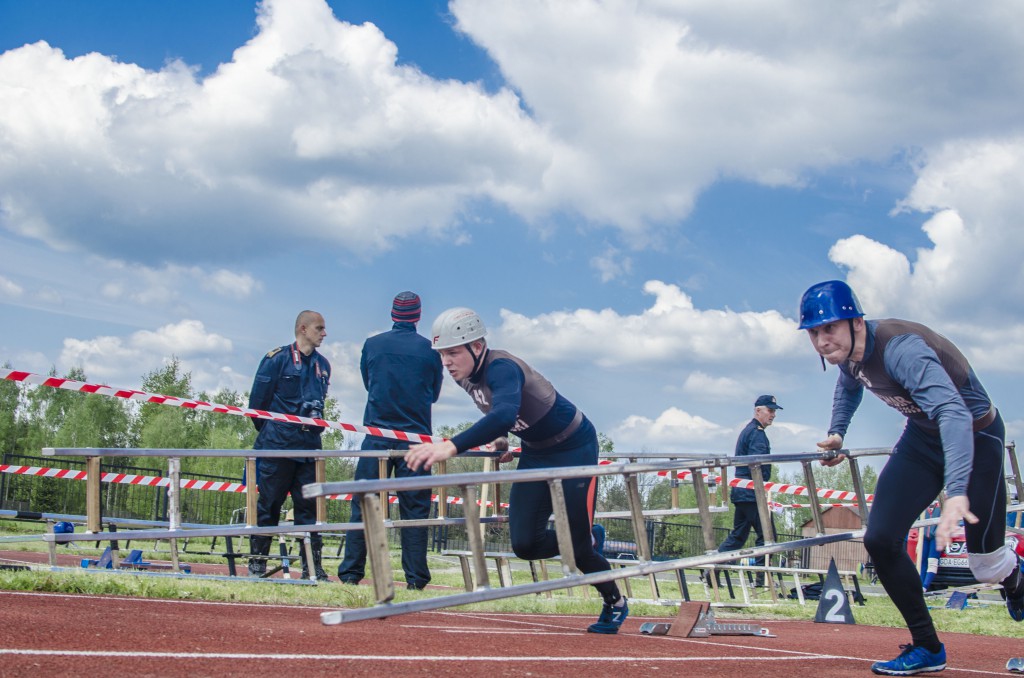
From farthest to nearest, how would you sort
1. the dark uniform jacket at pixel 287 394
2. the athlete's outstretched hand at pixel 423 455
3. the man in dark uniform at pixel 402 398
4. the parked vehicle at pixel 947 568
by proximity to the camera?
the parked vehicle at pixel 947 568, the dark uniform jacket at pixel 287 394, the man in dark uniform at pixel 402 398, the athlete's outstretched hand at pixel 423 455

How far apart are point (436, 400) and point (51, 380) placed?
12.3ft

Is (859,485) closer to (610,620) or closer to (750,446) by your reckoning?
(610,620)

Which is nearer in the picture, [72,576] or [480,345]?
[480,345]

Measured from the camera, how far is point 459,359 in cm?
564

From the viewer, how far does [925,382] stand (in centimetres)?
482

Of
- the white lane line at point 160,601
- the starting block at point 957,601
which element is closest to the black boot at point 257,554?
the white lane line at point 160,601

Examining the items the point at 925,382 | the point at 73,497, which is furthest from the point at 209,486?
the point at 73,497

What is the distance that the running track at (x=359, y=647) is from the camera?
4176mm

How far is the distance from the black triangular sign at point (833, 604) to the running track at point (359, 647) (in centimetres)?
184

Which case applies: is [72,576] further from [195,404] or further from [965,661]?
[965,661]

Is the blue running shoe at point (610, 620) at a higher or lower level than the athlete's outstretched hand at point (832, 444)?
lower

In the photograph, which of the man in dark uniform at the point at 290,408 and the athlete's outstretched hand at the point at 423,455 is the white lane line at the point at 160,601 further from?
the athlete's outstretched hand at the point at 423,455

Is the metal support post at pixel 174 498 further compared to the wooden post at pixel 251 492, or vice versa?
the wooden post at pixel 251 492

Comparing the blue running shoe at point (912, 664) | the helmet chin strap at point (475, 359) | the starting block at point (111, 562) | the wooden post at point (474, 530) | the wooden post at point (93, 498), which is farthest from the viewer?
the starting block at point (111, 562)
